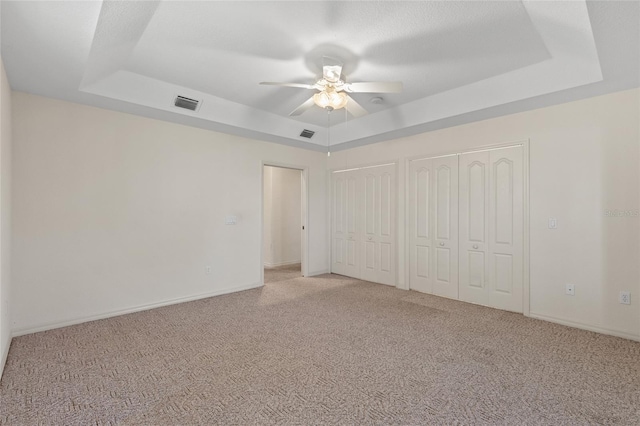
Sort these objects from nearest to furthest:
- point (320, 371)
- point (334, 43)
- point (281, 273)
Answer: point (320, 371) → point (334, 43) → point (281, 273)

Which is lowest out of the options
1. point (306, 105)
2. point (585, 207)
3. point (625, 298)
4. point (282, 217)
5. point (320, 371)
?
point (320, 371)

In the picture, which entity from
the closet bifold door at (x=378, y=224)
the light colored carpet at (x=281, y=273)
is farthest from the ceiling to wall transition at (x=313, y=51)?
the light colored carpet at (x=281, y=273)

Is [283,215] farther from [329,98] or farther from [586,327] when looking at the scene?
[586,327]

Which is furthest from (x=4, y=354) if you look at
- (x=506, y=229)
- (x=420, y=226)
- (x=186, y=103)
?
(x=506, y=229)

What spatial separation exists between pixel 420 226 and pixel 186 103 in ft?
12.0

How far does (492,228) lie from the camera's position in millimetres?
3936

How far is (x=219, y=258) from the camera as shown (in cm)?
455

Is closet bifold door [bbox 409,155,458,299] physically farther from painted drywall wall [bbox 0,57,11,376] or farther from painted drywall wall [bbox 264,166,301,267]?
painted drywall wall [bbox 0,57,11,376]

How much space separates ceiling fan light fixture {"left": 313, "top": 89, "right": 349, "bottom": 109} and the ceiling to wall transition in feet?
1.02

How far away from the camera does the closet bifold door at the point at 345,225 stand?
5.68 meters

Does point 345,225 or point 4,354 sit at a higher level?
point 345,225

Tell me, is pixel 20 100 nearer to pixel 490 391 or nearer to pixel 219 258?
pixel 219 258

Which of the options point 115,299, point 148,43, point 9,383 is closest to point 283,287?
point 115,299

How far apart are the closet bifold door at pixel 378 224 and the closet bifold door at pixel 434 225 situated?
0.38 meters
